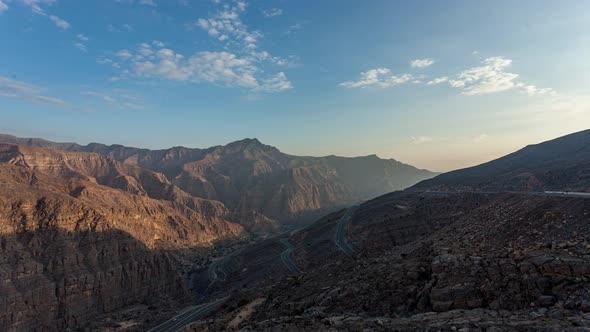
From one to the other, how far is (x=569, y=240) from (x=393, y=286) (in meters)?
9.12

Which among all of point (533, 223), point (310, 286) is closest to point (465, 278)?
point (533, 223)

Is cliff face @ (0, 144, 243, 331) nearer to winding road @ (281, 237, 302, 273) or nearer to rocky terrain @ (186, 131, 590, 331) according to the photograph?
winding road @ (281, 237, 302, 273)

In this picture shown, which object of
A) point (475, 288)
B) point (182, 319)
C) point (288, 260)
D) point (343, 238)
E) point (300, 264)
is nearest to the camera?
point (475, 288)

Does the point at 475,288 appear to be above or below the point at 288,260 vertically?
above

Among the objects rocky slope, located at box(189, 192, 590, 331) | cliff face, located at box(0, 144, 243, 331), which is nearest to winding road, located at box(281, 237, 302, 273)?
cliff face, located at box(0, 144, 243, 331)

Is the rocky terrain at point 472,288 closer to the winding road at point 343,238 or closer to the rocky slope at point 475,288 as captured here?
the rocky slope at point 475,288

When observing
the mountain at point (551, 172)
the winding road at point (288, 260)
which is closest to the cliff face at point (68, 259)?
the winding road at point (288, 260)

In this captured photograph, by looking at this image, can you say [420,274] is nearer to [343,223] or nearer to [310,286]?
[310,286]

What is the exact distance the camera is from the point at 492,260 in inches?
619

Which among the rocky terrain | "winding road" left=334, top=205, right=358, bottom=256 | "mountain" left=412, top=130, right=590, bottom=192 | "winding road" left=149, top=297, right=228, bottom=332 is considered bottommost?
"winding road" left=149, top=297, right=228, bottom=332

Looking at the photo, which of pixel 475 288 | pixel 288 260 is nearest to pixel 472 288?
pixel 475 288

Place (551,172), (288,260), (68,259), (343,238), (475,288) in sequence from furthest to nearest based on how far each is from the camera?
(288,260)
(343,238)
(551,172)
(68,259)
(475,288)

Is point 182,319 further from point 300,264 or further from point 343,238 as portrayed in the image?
point 343,238

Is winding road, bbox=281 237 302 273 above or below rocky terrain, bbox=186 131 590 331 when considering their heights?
below
